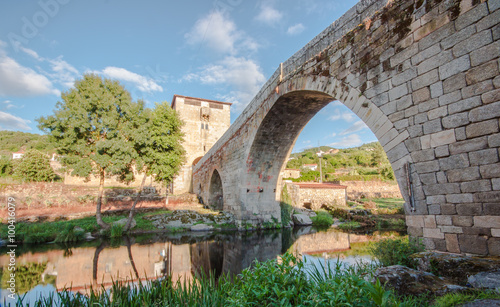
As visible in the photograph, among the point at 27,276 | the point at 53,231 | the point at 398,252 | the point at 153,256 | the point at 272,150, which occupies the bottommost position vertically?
the point at 153,256

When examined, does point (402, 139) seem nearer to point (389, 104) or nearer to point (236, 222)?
point (389, 104)

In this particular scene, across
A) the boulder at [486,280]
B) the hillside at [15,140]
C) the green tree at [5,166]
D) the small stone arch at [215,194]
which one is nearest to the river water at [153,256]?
the boulder at [486,280]

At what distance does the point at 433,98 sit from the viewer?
11.8ft

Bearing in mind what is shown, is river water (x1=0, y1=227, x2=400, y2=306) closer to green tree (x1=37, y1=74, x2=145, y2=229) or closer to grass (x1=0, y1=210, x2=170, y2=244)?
grass (x1=0, y1=210, x2=170, y2=244)

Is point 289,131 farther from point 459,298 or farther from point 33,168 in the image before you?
point 33,168

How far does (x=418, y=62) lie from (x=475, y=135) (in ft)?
4.61

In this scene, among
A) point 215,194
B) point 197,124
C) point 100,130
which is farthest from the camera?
point 197,124

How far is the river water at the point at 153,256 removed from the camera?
16.1 feet

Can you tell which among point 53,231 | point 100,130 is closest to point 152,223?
point 53,231

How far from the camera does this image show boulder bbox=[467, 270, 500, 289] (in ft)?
7.03

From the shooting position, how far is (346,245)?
24.9 feet

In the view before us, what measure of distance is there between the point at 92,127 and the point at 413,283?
36.5 feet

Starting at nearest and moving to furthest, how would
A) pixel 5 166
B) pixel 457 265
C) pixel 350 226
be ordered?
pixel 457 265
pixel 350 226
pixel 5 166

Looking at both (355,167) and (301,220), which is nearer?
(301,220)
